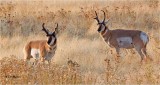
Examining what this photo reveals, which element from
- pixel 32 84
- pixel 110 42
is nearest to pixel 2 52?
pixel 110 42

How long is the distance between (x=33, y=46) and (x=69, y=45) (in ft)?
6.18

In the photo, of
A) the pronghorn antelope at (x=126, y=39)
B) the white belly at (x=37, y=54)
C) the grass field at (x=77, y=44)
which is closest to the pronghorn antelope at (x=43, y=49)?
the white belly at (x=37, y=54)

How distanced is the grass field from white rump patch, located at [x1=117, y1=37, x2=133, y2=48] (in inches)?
6.6

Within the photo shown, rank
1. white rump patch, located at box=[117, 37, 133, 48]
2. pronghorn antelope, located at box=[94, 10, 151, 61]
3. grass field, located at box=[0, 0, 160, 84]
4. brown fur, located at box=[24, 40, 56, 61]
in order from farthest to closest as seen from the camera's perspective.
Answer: white rump patch, located at box=[117, 37, 133, 48], pronghorn antelope, located at box=[94, 10, 151, 61], brown fur, located at box=[24, 40, 56, 61], grass field, located at box=[0, 0, 160, 84]

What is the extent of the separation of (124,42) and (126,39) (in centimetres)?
8

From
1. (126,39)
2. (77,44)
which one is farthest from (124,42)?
(77,44)

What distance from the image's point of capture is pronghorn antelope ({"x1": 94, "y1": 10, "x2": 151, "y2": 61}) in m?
11.6

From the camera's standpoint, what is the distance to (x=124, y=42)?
38.7 feet

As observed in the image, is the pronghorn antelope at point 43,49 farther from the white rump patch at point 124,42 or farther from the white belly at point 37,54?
the white rump patch at point 124,42

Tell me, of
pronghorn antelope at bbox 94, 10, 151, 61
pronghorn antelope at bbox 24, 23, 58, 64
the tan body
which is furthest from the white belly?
the tan body

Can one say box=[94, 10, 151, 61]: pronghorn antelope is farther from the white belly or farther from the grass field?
the white belly

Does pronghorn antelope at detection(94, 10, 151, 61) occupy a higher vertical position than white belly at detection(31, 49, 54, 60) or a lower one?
higher

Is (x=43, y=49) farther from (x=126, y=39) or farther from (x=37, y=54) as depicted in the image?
(x=126, y=39)

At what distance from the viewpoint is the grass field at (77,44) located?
8180 millimetres
